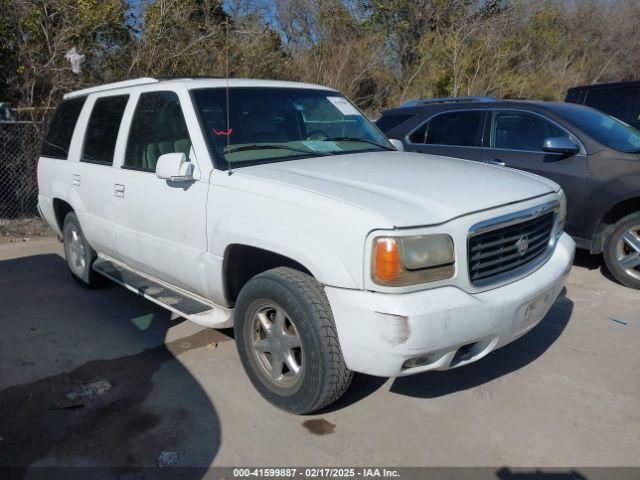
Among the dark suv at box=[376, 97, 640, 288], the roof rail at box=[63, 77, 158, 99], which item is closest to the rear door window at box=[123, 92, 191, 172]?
the roof rail at box=[63, 77, 158, 99]

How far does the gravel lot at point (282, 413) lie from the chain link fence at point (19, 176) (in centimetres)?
391

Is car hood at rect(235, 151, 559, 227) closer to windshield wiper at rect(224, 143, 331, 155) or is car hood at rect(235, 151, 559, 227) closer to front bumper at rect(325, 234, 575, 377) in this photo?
windshield wiper at rect(224, 143, 331, 155)

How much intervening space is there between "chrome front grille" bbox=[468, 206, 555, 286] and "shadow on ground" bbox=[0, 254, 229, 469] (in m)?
1.68

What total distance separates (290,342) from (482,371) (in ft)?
4.69

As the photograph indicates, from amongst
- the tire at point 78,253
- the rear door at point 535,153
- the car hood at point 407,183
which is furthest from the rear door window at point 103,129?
the rear door at point 535,153

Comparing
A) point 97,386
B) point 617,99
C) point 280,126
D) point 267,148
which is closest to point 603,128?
point 617,99

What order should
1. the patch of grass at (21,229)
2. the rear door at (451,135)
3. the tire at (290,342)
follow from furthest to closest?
the patch of grass at (21,229) → the rear door at (451,135) → the tire at (290,342)

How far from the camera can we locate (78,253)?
5.43 m

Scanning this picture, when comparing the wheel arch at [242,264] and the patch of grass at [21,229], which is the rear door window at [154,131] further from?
the patch of grass at [21,229]

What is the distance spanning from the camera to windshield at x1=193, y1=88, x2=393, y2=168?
361 centimetres

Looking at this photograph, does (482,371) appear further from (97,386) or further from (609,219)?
(609,219)

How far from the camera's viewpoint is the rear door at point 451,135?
6.45 meters

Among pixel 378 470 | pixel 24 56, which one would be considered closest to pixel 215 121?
pixel 378 470

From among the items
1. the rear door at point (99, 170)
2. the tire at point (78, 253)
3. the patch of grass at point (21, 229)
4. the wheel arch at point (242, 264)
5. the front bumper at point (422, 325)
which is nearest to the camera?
the front bumper at point (422, 325)
